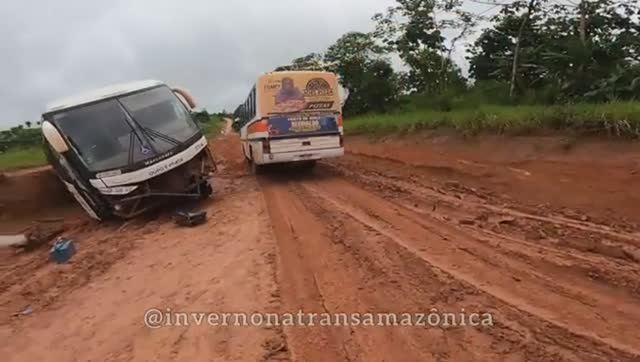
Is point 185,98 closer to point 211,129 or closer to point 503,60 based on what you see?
point 503,60

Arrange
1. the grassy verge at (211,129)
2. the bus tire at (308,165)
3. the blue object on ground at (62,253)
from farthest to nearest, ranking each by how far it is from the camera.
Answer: the grassy verge at (211,129) < the bus tire at (308,165) < the blue object on ground at (62,253)

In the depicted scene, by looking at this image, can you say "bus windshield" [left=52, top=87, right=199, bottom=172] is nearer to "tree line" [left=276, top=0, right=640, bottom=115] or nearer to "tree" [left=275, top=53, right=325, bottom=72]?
"tree line" [left=276, top=0, right=640, bottom=115]

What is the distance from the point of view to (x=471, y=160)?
41.0ft

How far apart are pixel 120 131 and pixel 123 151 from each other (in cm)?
42

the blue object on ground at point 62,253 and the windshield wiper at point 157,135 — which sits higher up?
the windshield wiper at point 157,135

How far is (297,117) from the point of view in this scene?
13.7 metres

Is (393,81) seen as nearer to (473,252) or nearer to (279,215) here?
(279,215)

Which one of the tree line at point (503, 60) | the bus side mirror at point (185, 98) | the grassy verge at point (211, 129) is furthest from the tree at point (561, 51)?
the grassy verge at point (211, 129)

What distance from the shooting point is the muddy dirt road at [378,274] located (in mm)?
4680

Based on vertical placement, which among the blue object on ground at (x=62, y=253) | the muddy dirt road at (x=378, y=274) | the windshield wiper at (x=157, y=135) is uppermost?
the windshield wiper at (x=157, y=135)

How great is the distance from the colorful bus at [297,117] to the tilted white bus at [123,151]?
1.93 metres

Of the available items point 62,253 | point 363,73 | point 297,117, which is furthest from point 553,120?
point 363,73

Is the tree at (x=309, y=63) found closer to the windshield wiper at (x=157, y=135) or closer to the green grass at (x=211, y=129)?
the green grass at (x=211, y=129)

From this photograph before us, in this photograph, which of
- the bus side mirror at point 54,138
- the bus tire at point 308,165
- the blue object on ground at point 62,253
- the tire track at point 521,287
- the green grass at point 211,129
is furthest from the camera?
the green grass at point 211,129
